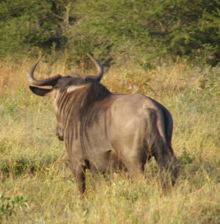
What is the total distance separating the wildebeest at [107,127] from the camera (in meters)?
5.02

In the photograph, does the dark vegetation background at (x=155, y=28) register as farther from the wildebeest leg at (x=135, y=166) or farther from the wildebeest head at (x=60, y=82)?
the wildebeest leg at (x=135, y=166)

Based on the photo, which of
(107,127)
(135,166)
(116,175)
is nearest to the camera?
(135,166)

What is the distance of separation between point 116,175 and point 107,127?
495 mm

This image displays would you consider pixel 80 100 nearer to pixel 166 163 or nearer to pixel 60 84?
pixel 60 84

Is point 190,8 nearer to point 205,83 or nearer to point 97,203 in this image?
point 205,83

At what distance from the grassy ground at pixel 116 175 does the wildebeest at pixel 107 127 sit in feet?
0.68

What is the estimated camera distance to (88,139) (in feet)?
17.9

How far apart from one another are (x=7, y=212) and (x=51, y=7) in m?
17.1

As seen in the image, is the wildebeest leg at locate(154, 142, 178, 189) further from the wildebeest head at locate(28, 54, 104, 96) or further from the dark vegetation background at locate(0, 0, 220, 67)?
the dark vegetation background at locate(0, 0, 220, 67)

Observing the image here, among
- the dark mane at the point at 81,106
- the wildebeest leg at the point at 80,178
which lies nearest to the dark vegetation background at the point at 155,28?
the dark mane at the point at 81,106

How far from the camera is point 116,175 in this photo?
547cm

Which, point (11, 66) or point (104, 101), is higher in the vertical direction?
point (104, 101)

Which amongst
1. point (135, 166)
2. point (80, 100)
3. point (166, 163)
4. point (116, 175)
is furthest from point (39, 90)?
point (166, 163)

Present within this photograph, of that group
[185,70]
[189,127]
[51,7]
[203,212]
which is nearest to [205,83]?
[189,127]
